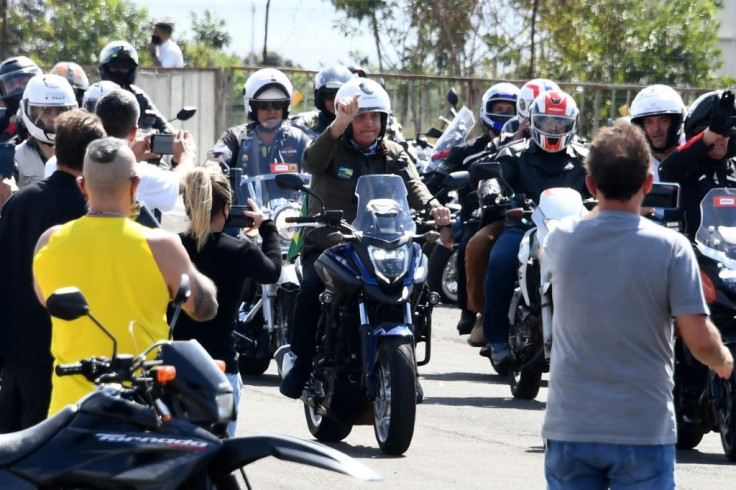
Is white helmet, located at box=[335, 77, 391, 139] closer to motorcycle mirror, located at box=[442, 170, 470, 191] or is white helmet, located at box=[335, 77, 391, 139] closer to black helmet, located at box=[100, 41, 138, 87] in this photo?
motorcycle mirror, located at box=[442, 170, 470, 191]

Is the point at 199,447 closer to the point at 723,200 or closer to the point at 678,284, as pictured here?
the point at 678,284

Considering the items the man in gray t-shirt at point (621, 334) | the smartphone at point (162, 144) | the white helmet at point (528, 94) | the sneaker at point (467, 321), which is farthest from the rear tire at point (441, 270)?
the man in gray t-shirt at point (621, 334)

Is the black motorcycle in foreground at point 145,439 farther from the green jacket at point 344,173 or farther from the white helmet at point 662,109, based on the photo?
the white helmet at point 662,109

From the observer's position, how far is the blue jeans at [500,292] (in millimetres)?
11898

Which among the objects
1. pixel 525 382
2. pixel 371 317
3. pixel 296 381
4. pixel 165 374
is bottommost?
pixel 525 382

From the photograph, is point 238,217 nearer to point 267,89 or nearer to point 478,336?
point 267,89

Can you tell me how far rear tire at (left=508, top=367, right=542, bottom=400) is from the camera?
1171 centimetres

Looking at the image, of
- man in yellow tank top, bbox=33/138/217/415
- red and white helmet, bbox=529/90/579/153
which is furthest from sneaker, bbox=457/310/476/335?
man in yellow tank top, bbox=33/138/217/415

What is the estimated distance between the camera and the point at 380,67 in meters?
31.5

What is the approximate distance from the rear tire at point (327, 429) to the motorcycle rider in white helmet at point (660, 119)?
2.57 m

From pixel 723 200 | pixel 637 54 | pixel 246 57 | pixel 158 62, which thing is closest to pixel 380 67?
pixel 637 54

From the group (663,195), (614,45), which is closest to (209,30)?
(614,45)

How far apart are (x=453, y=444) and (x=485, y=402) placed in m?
1.89

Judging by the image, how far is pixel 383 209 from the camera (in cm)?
952
